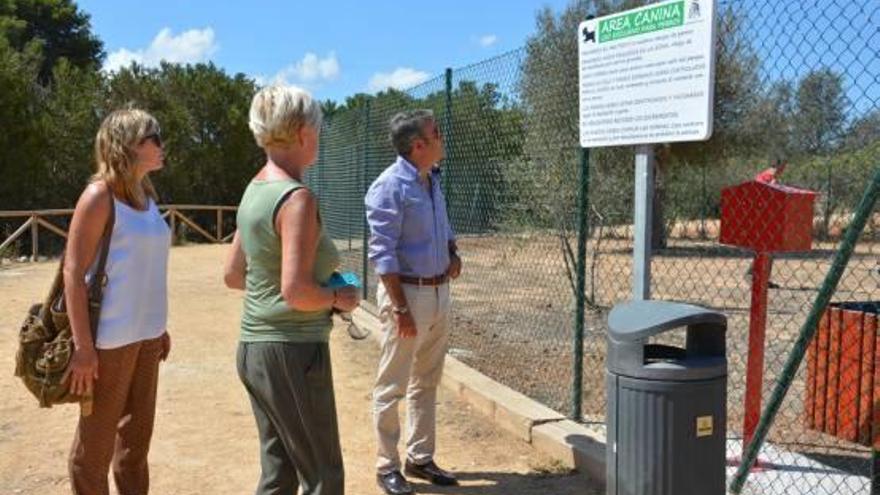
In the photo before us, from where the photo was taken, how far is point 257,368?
2.96m

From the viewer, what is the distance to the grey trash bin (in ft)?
9.55

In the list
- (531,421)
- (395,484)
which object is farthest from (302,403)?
(531,421)

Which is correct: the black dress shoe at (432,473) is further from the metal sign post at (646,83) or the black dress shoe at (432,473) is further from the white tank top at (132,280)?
the white tank top at (132,280)

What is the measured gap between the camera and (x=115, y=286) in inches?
133

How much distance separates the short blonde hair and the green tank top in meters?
0.15

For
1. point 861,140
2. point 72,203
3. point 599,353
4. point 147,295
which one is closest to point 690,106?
point 861,140

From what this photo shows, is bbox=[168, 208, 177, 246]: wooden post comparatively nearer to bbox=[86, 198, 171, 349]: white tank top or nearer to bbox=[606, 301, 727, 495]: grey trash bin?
bbox=[86, 198, 171, 349]: white tank top

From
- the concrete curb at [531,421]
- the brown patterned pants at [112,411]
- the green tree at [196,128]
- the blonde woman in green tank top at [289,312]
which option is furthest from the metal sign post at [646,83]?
the green tree at [196,128]

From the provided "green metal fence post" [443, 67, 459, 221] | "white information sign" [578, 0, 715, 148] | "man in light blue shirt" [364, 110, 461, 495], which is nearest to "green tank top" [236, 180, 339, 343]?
"man in light blue shirt" [364, 110, 461, 495]

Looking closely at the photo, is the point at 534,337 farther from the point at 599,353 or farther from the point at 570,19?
the point at 570,19

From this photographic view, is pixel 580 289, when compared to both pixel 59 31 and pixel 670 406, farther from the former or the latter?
pixel 59 31

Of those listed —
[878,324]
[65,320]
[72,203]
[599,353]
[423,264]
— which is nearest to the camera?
[65,320]

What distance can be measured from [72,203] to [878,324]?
78.5 ft

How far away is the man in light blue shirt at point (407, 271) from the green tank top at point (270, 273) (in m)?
1.17
